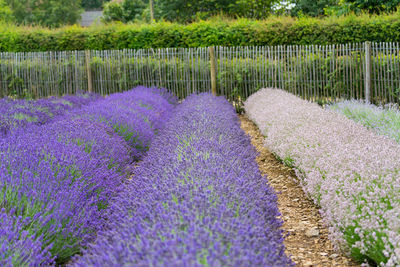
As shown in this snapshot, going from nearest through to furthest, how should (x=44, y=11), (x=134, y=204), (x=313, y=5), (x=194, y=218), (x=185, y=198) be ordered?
(x=194, y=218) < (x=185, y=198) < (x=134, y=204) < (x=313, y=5) < (x=44, y=11)

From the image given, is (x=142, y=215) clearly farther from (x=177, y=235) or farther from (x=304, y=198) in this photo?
(x=304, y=198)

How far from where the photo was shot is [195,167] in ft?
9.90

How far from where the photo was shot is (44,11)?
34.6 meters

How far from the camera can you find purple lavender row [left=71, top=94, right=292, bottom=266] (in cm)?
163

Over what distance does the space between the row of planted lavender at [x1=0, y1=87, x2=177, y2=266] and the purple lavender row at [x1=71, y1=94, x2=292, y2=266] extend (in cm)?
24

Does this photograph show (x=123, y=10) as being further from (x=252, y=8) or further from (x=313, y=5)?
(x=313, y=5)

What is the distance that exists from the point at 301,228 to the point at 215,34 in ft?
32.7

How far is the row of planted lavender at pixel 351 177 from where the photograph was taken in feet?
8.27

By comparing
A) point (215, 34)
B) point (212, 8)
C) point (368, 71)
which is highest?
point (212, 8)

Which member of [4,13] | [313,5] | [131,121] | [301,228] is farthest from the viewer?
[4,13]

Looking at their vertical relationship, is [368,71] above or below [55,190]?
above

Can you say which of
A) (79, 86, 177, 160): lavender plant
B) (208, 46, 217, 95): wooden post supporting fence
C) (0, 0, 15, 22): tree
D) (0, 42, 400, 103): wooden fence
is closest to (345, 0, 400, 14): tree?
(0, 42, 400, 103): wooden fence

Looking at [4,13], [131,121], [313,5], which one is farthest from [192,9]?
[131,121]

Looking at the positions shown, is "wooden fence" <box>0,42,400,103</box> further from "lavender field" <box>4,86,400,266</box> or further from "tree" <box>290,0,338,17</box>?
"tree" <box>290,0,338,17</box>
